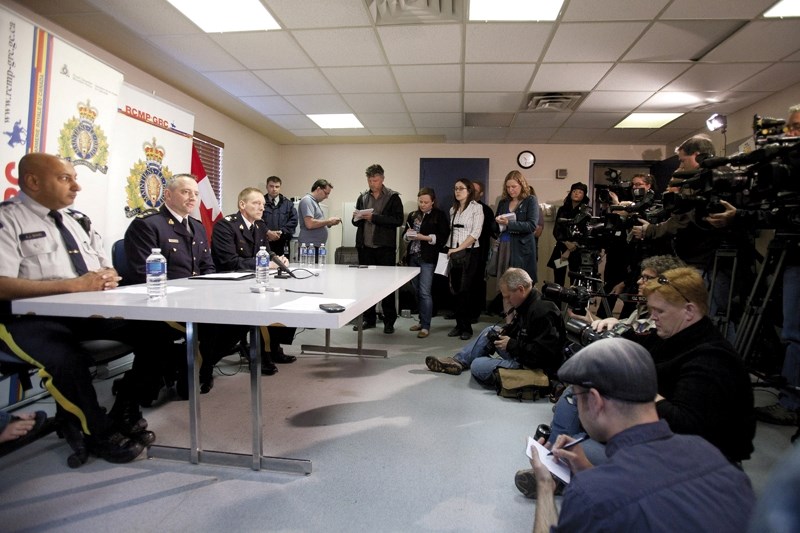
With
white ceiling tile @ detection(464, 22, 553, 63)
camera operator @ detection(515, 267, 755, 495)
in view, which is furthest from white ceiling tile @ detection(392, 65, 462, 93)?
camera operator @ detection(515, 267, 755, 495)

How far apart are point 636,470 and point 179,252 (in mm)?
2539

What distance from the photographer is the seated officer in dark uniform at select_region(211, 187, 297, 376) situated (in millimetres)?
3055

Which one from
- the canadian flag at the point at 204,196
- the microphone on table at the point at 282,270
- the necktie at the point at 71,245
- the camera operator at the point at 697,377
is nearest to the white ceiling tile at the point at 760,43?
the camera operator at the point at 697,377

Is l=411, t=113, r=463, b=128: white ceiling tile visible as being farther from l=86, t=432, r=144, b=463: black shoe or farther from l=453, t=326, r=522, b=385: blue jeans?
l=86, t=432, r=144, b=463: black shoe

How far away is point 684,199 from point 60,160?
300cm

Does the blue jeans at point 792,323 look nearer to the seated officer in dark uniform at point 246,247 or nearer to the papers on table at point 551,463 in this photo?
the papers on table at point 551,463

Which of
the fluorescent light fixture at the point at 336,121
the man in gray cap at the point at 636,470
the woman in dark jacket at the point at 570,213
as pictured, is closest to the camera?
the man in gray cap at the point at 636,470

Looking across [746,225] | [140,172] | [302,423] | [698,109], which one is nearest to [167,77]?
[140,172]

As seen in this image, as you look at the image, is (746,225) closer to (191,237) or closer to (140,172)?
(191,237)

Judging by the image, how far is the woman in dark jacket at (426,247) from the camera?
412 centimetres

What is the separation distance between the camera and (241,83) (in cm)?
398

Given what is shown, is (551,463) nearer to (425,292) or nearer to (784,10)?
(425,292)

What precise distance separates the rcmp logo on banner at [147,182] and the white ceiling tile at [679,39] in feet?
12.7

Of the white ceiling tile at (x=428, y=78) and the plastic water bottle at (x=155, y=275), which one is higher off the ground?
the white ceiling tile at (x=428, y=78)
